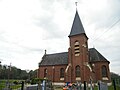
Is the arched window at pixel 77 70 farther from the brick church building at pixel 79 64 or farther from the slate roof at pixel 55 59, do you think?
the slate roof at pixel 55 59

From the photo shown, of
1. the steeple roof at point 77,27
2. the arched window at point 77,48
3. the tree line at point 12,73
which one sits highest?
the steeple roof at point 77,27

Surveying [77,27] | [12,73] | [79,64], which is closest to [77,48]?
[79,64]

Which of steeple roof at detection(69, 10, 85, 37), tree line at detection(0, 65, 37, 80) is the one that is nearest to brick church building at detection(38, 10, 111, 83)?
steeple roof at detection(69, 10, 85, 37)

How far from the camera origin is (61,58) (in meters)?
41.4

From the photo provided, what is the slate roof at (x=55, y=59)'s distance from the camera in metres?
40.0

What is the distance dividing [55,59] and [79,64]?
35.5 feet

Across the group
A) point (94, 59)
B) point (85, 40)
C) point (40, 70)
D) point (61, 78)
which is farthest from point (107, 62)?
point (40, 70)

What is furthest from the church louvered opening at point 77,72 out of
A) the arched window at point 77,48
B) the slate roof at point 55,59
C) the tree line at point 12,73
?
the tree line at point 12,73

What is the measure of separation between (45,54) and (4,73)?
40.5 metres

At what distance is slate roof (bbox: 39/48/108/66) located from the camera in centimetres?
3606

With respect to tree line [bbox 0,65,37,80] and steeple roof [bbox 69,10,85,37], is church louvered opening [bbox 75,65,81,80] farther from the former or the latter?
tree line [bbox 0,65,37,80]

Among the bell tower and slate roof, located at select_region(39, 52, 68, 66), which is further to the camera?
slate roof, located at select_region(39, 52, 68, 66)

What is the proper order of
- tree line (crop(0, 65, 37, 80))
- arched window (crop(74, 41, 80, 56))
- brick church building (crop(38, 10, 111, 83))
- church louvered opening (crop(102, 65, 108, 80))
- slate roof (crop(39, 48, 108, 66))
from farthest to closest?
tree line (crop(0, 65, 37, 80)) < slate roof (crop(39, 48, 108, 66)) < arched window (crop(74, 41, 80, 56)) < church louvered opening (crop(102, 65, 108, 80)) < brick church building (crop(38, 10, 111, 83))

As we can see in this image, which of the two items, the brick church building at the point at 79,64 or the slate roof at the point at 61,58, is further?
the slate roof at the point at 61,58
